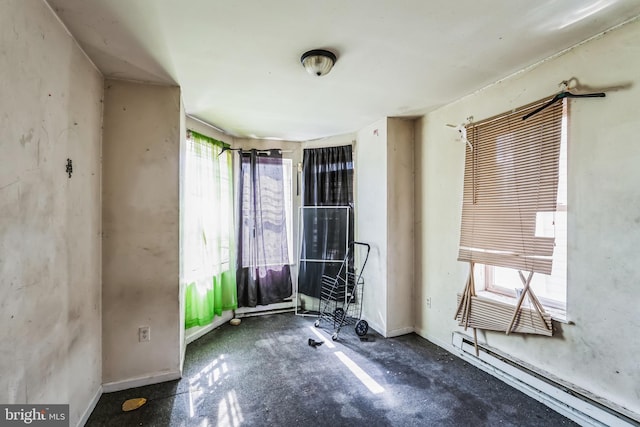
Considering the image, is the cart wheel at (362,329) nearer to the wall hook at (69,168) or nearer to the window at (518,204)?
the window at (518,204)

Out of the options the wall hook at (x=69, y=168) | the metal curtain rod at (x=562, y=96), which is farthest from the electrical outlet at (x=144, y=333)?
the metal curtain rod at (x=562, y=96)

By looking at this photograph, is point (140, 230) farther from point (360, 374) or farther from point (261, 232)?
point (360, 374)

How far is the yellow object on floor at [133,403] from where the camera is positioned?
1896 millimetres

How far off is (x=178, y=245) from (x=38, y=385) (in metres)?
1.09

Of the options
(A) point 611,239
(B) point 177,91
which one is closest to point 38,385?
(B) point 177,91

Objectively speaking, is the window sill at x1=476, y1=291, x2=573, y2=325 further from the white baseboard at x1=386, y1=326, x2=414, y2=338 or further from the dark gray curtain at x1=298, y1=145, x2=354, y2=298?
the dark gray curtain at x1=298, y1=145, x2=354, y2=298

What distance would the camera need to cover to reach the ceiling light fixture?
69.1 inches

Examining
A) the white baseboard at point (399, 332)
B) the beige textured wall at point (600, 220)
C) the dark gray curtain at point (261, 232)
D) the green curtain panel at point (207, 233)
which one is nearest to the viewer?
the beige textured wall at point (600, 220)

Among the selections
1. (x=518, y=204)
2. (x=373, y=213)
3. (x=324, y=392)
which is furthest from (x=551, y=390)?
(x=373, y=213)

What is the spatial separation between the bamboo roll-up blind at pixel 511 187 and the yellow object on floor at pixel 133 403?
2.69 metres

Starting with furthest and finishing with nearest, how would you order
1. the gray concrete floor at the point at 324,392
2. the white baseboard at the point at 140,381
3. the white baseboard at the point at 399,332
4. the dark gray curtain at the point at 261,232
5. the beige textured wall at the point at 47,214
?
the dark gray curtain at the point at 261,232 < the white baseboard at the point at 399,332 < the white baseboard at the point at 140,381 < the gray concrete floor at the point at 324,392 < the beige textured wall at the point at 47,214

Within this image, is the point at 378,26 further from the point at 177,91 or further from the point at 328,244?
the point at 328,244

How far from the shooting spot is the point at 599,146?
1677 millimetres

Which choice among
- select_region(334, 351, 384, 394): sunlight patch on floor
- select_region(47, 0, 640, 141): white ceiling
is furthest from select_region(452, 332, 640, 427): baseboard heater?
select_region(47, 0, 640, 141): white ceiling
